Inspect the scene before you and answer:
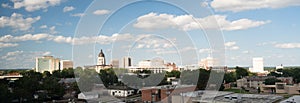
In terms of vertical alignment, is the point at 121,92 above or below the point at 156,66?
below

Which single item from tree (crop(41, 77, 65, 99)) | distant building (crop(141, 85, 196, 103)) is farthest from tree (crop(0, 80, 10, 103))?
distant building (crop(141, 85, 196, 103))

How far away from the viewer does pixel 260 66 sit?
23031 mm

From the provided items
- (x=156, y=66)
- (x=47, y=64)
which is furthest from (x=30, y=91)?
(x=156, y=66)

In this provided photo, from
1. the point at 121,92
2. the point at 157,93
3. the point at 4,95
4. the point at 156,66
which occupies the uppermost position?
the point at 156,66

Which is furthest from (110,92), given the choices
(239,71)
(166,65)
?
(166,65)

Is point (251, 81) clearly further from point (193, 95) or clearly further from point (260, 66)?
point (260, 66)

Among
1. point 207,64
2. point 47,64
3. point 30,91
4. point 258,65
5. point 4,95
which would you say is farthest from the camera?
point 258,65

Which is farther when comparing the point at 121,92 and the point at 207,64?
the point at 207,64

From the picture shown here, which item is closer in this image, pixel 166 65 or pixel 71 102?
pixel 71 102

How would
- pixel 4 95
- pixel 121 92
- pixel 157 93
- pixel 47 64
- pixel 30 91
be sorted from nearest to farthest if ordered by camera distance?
pixel 4 95 < pixel 157 93 < pixel 30 91 < pixel 121 92 < pixel 47 64

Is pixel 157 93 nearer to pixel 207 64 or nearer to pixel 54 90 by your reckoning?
pixel 54 90

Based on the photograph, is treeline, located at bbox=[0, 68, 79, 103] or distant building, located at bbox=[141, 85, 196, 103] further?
distant building, located at bbox=[141, 85, 196, 103]

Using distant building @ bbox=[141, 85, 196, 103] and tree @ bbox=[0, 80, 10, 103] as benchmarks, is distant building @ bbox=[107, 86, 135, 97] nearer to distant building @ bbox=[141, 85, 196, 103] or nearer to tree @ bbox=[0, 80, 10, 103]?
distant building @ bbox=[141, 85, 196, 103]

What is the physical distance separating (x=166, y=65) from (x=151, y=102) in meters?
13.3
